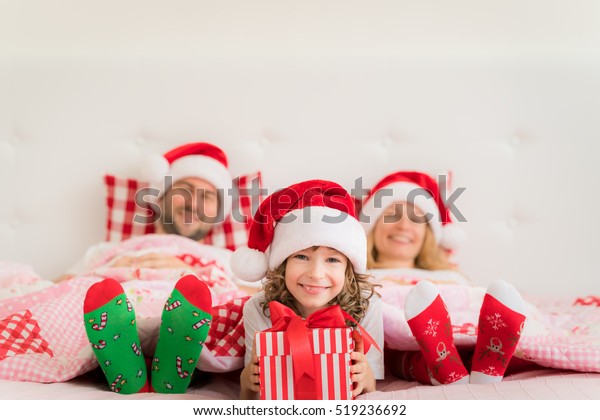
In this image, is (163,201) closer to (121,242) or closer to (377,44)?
(121,242)

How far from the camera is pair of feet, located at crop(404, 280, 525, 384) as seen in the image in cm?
108

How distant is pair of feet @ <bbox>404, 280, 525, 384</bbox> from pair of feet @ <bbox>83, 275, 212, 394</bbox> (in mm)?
380

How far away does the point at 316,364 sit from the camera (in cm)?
96

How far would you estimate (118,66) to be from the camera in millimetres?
2107

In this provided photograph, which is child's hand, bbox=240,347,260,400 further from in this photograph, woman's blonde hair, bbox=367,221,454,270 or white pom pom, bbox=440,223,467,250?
white pom pom, bbox=440,223,467,250

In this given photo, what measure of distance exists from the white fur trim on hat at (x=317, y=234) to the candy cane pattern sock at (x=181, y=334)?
0.15 m

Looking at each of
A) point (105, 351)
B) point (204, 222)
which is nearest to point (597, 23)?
point (204, 222)

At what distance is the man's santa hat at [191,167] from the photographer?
76.8 inches

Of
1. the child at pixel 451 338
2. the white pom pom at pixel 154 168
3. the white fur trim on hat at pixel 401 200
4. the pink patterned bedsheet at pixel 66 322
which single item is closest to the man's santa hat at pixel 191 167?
the white pom pom at pixel 154 168

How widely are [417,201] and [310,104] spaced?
0.51m

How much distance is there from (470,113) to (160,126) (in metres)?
1.06

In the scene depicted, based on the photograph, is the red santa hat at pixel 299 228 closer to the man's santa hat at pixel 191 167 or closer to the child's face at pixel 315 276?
the child's face at pixel 315 276

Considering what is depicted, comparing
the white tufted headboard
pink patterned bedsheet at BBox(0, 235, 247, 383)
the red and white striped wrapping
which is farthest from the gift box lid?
the white tufted headboard
